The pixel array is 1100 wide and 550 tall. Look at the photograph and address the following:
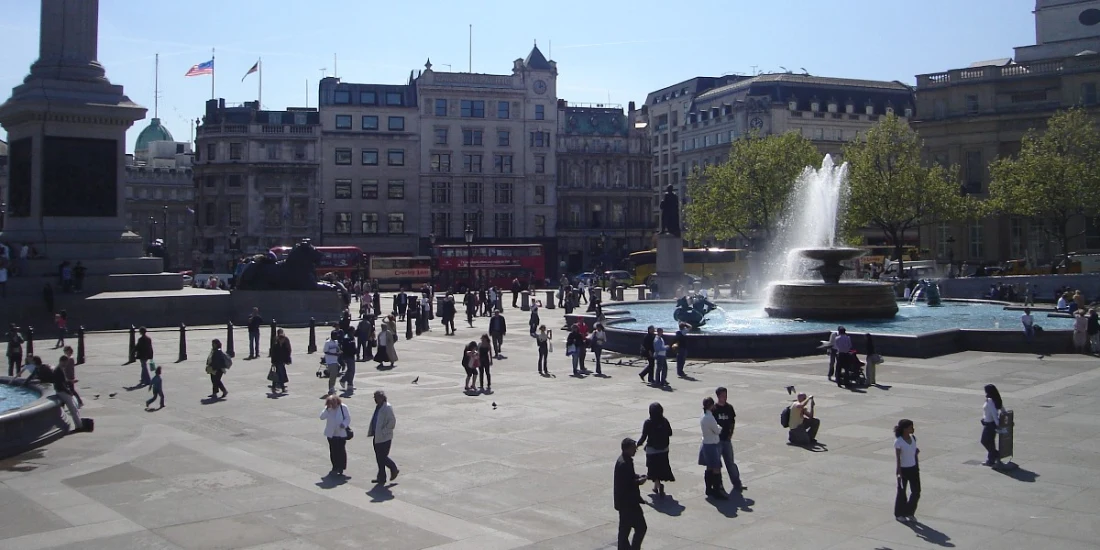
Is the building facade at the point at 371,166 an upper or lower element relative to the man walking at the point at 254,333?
upper

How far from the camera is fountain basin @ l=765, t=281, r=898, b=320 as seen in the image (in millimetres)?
31438

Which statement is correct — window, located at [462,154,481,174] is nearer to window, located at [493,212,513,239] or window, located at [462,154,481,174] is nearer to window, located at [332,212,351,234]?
window, located at [493,212,513,239]

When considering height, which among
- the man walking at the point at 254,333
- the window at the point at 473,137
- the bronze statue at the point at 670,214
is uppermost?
the window at the point at 473,137

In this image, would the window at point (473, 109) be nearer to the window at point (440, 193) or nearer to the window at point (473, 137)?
the window at point (473, 137)

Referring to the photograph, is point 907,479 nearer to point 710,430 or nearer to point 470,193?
point 710,430

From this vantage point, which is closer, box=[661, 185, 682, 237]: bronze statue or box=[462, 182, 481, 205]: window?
box=[661, 185, 682, 237]: bronze statue

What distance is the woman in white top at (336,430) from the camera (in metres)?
11.8

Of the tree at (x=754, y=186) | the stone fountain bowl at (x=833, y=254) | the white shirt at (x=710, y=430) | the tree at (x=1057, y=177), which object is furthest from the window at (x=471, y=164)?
the white shirt at (x=710, y=430)

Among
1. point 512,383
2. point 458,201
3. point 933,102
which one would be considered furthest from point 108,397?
point 458,201

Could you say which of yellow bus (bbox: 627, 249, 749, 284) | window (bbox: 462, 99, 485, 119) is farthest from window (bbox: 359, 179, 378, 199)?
yellow bus (bbox: 627, 249, 749, 284)

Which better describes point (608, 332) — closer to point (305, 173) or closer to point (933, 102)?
point (933, 102)

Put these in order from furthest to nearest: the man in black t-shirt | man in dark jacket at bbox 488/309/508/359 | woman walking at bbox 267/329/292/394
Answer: man in dark jacket at bbox 488/309/508/359 < woman walking at bbox 267/329/292/394 < the man in black t-shirt

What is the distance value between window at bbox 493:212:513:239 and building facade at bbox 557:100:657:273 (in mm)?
5108

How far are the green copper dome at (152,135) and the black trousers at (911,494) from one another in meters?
133
